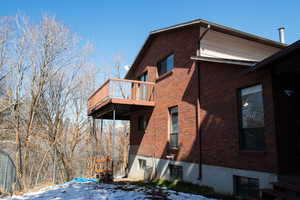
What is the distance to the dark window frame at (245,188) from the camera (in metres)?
6.56

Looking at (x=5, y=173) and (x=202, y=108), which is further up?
(x=202, y=108)

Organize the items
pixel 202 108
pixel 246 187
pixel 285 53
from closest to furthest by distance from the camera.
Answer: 1. pixel 285 53
2. pixel 246 187
3. pixel 202 108

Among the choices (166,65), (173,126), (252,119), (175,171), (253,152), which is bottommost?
(175,171)

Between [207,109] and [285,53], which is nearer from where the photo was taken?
[285,53]

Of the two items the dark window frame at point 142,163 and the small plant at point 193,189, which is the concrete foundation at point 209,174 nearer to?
the small plant at point 193,189

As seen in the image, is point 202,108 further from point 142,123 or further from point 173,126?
point 142,123

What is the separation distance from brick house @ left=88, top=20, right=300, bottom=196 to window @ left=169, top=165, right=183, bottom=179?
4 centimetres

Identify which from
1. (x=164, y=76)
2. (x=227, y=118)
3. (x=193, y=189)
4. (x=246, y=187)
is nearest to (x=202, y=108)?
(x=227, y=118)

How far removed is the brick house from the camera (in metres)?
6.33

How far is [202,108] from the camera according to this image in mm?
8938

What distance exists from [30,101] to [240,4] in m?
16.1

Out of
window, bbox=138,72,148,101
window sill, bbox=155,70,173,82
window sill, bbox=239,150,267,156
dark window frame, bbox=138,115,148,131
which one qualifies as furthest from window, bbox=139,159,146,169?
window sill, bbox=239,150,267,156

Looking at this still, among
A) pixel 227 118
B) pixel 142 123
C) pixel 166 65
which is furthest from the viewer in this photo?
pixel 142 123

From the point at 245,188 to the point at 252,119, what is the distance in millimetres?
2053
